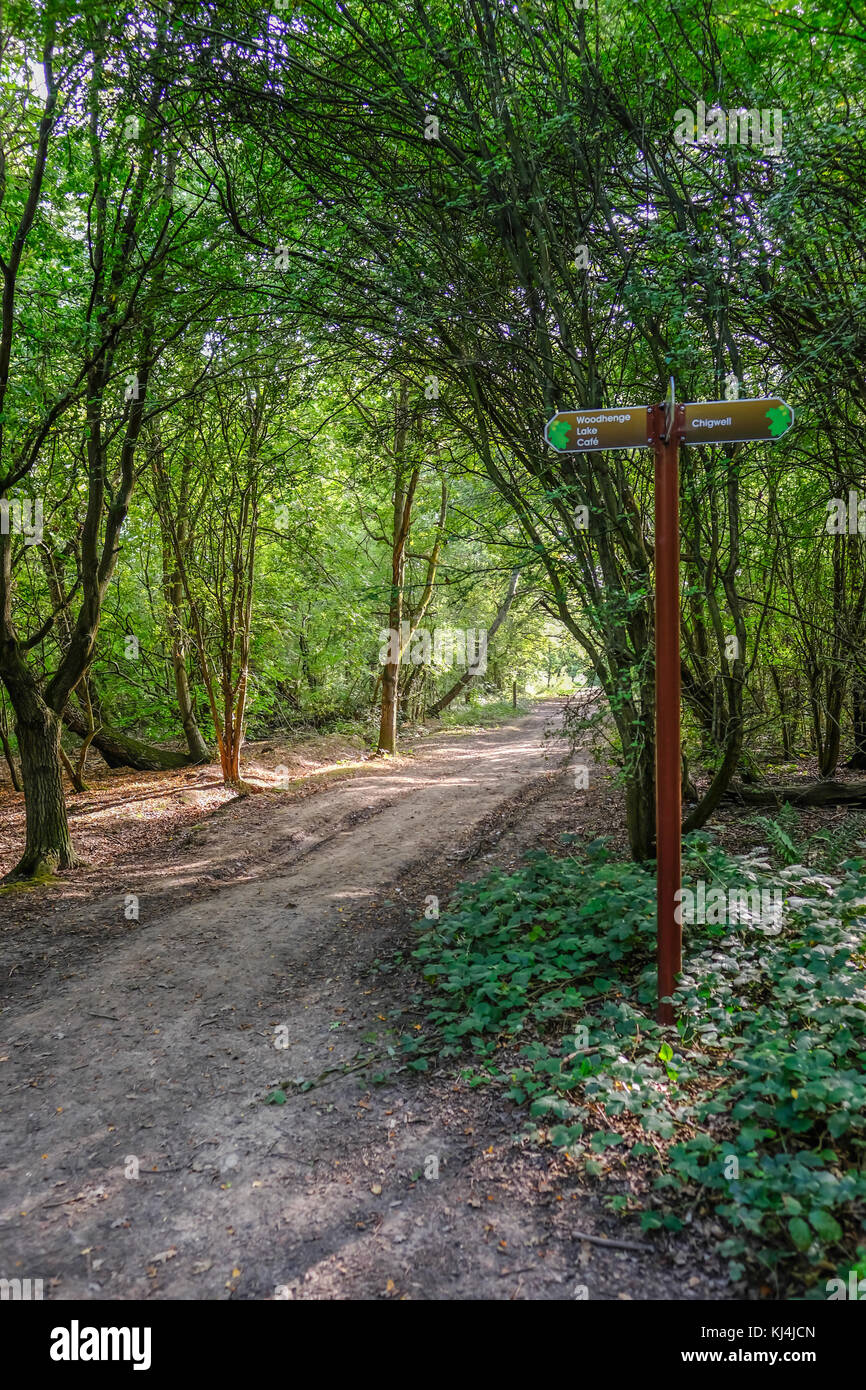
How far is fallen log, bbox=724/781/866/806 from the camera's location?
23.0 feet

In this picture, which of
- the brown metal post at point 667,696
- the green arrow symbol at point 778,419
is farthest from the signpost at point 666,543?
the green arrow symbol at point 778,419

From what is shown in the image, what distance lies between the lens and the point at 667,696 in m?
3.54

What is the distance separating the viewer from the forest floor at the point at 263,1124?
97.8 inches

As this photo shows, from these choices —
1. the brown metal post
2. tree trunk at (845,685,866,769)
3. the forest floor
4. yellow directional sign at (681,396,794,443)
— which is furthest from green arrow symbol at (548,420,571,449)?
tree trunk at (845,685,866,769)

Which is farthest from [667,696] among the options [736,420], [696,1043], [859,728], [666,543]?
[859,728]

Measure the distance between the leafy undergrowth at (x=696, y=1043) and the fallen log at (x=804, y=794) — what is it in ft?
8.04

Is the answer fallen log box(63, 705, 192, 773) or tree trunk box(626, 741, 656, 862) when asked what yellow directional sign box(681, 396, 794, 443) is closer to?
tree trunk box(626, 741, 656, 862)

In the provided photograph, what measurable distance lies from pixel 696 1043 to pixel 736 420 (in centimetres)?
300

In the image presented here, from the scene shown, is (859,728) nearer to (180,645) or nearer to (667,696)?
(667,696)

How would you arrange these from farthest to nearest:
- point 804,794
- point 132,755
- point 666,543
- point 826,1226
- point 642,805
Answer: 1. point 132,755
2. point 804,794
3. point 642,805
4. point 666,543
5. point 826,1226

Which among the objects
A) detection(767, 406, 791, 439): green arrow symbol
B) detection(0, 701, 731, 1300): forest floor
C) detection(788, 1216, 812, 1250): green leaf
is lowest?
detection(0, 701, 731, 1300): forest floor

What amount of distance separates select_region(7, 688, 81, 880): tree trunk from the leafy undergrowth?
4.56 metres

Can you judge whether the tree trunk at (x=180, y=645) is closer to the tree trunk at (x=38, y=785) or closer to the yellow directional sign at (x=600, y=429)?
the tree trunk at (x=38, y=785)
